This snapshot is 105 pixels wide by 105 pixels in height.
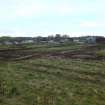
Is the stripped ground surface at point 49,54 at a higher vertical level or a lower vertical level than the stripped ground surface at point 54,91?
higher

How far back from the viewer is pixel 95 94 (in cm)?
1817

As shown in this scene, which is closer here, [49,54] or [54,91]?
[54,91]

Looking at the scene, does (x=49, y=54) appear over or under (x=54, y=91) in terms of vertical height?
over

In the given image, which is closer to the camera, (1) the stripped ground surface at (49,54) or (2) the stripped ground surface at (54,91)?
(2) the stripped ground surface at (54,91)

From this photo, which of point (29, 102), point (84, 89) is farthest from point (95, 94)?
point (29, 102)

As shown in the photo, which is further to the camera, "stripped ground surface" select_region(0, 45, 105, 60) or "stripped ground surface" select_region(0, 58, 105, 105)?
"stripped ground surface" select_region(0, 45, 105, 60)

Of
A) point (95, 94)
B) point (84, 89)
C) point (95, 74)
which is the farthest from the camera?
point (95, 74)

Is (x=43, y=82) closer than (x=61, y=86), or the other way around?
(x=61, y=86)

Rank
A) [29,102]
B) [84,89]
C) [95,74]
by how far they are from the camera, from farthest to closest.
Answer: [95,74]
[84,89]
[29,102]

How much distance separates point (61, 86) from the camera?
2064 cm

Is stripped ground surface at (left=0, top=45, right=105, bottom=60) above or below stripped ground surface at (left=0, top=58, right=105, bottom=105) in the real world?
above

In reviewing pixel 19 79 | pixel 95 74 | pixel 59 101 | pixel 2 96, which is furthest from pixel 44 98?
pixel 95 74

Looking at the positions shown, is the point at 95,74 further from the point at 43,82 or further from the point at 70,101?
the point at 70,101

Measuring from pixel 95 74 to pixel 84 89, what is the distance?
7.73 metres
